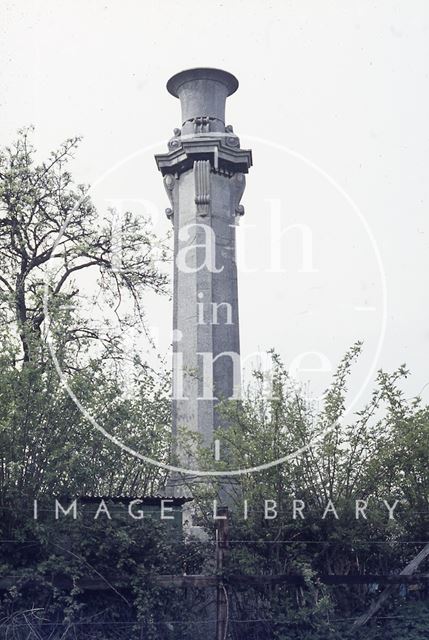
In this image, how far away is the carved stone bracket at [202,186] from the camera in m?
16.1

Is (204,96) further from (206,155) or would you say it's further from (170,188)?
(170,188)

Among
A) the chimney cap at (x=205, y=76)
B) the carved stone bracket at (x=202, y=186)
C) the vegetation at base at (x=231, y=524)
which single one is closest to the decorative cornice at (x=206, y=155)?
the carved stone bracket at (x=202, y=186)

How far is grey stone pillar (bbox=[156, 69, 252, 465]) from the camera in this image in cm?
1523

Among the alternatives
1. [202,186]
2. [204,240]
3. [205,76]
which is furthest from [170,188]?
[205,76]

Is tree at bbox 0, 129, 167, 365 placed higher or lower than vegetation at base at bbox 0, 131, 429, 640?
higher

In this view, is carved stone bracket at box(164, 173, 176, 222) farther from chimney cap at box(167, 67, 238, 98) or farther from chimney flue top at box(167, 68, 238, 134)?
chimney cap at box(167, 67, 238, 98)

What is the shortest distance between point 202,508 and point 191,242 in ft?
19.8

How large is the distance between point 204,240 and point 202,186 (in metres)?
1.07

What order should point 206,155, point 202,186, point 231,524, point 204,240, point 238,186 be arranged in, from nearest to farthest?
point 231,524 → point 204,240 → point 202,186 → point 206,155 → point 238,186

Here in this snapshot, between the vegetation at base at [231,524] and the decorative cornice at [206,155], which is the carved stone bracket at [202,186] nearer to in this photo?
the decorative cornice at [206,155]

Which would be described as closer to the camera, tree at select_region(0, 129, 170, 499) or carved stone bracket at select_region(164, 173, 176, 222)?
tree at select_region(0, 129, 170, 499)

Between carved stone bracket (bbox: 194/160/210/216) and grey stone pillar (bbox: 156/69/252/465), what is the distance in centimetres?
2

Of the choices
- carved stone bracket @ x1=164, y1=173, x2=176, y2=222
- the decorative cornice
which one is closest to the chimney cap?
the decorative cornice

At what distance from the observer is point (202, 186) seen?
53.1 ft
